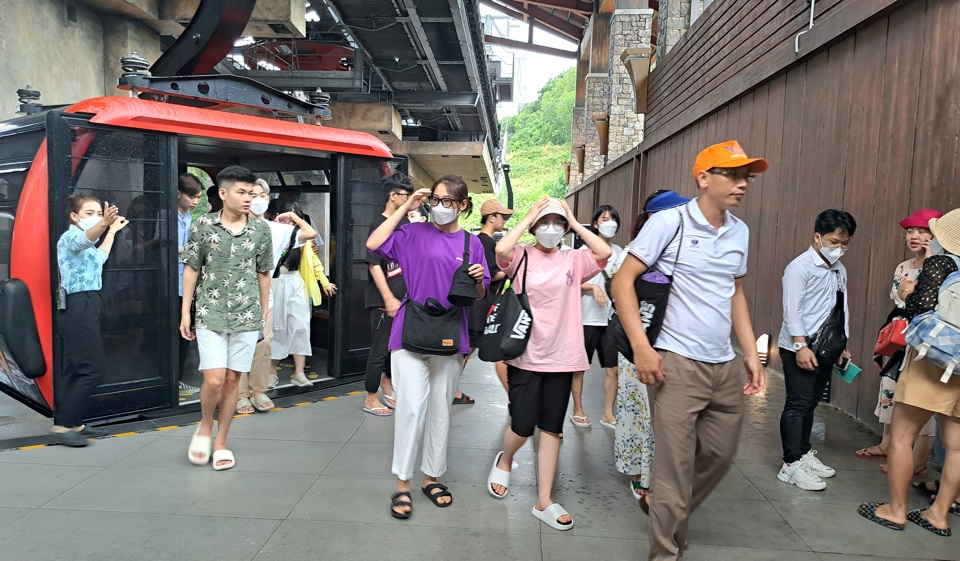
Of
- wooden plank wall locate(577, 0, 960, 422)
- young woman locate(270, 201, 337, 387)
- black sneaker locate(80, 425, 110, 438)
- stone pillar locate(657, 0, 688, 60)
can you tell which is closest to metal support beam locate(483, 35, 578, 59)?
stone pillar locate(657, 0, 688, 60)

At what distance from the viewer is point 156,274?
17.9ft

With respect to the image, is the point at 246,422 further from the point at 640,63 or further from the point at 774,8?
the point at 640,63

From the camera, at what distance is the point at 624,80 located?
60.5 ft

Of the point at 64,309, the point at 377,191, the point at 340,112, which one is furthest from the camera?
the point at 340,112

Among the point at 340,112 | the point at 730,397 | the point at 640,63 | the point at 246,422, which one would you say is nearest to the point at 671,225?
the point at 730,397

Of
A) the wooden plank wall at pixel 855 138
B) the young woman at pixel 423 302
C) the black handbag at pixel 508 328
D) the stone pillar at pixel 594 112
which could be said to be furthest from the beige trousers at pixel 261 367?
the stone pillar at pixel 594 112

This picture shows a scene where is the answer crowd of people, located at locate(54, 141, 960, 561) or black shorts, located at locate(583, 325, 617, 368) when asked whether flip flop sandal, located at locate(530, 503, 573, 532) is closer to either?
crowd of people, located at locate(54, 141, 960, 561)

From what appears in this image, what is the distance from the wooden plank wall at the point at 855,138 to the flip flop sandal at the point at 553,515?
130 inches

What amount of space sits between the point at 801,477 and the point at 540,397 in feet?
6.19

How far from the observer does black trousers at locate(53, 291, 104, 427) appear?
4797 millimetres

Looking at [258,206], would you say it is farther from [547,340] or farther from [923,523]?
[923,523]

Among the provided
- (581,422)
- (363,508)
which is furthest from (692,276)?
(581,422)

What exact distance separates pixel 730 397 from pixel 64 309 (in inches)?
174

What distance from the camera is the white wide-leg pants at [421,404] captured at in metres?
3.71
